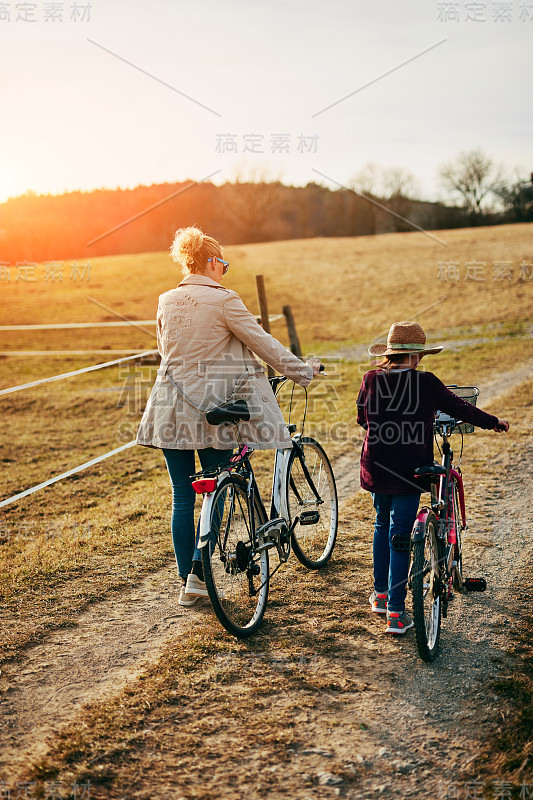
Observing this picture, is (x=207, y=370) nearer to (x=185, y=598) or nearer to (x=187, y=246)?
(x=187, y=246)

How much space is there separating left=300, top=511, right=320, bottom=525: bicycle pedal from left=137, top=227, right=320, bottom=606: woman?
64 centimetres

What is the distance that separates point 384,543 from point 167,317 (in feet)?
5.01

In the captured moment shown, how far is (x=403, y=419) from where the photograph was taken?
3166mm

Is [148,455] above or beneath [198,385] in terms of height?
beneath

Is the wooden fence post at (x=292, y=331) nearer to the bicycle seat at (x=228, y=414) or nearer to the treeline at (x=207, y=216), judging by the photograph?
the bicycle seat at (x=228, y=414)

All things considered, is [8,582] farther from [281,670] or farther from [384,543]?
[384,543]

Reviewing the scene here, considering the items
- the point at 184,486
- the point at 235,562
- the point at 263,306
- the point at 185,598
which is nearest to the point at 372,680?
the point at 235,562

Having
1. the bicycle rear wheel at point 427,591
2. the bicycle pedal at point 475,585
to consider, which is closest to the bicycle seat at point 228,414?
the bicycle rear wheel at point 427,591

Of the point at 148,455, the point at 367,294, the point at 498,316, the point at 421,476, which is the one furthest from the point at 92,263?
the point at 421,476

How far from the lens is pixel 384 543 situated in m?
3.45

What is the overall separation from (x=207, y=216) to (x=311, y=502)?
66.5 meters

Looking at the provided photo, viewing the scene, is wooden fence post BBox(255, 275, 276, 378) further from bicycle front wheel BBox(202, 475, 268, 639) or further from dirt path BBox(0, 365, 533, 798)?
bicycle front wheel BBox(202, 475, 268, 639)

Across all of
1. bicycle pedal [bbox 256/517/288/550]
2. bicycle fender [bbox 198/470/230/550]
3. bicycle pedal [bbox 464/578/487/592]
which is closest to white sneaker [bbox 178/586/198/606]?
bicycle pedal [bbox 256/517/288/550]

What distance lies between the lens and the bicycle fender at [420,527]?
9.60 ft
